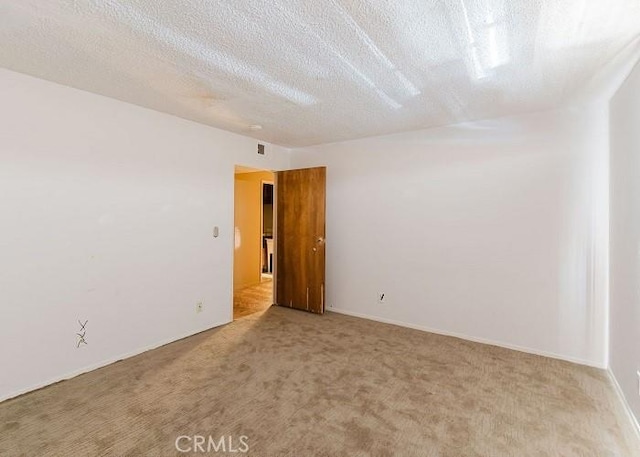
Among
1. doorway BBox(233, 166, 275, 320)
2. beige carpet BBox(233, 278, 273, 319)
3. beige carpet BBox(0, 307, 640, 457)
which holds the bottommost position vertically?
beige carpet BBox(0, 307, 640, 457)

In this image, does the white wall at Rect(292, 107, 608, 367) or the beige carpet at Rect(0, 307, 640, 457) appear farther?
the white wall at Rect(292, 107, 608, 367)

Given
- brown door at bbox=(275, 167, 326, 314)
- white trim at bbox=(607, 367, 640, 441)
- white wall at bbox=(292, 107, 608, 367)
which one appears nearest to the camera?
white trim at bbox=(607, 367, 640, 441)

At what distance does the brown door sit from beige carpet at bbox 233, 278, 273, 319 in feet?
1.01

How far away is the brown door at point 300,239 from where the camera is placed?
168 inches

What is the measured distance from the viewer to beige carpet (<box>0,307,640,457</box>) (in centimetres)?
183

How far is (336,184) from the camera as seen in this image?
439 centimetres

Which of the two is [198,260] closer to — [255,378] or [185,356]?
[185,356]

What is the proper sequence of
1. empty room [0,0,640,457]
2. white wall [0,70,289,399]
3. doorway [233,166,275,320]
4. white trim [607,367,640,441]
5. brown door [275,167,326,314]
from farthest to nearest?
doorway [233,166,275,320], brown door [275,167,326,314], white wall [0,70,289,399], white trim [607,367,640,441], empty room [0,0,640,457]

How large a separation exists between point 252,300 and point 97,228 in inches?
104

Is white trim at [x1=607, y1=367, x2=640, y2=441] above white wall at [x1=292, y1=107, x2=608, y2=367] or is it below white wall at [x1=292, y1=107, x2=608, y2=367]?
below

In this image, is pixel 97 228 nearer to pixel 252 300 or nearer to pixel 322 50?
pixel 322 50

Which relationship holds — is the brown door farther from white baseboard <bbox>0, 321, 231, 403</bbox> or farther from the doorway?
white baseboard <bbox>0, 321, 231, 403</bbox>

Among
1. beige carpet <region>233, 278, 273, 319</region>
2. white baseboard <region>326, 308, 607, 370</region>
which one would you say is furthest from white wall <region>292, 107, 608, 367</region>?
beige carpet <region>233, 278, 273, 319</region>

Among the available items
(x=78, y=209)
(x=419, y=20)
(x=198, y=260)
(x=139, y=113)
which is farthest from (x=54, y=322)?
(x=419, y=20)
